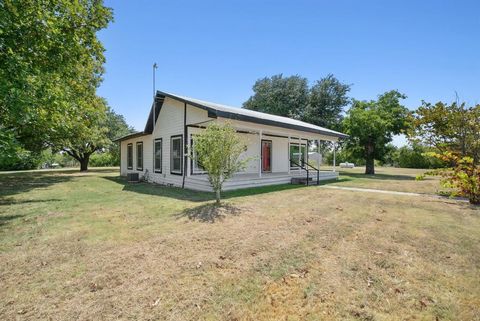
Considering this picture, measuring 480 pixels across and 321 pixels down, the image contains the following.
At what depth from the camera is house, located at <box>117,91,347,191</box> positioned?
34.8ft

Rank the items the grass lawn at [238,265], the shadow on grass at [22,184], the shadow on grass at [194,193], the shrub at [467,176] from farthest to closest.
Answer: the shadow on grass at [22,184]
the shadow on grass at [194,193]
the shrub at [467,176]
the grass lawn at [238,265]

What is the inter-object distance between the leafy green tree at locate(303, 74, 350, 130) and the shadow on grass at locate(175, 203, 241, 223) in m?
21.5

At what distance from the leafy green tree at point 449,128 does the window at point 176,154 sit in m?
10.3

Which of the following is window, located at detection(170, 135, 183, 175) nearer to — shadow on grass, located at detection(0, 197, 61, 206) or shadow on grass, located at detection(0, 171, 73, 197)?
shadow on grass, located at detection(0, 197, 61, 206)

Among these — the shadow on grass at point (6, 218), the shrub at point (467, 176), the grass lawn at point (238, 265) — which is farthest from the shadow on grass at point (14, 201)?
the shrub at point (467, 176)

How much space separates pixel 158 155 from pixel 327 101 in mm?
20063

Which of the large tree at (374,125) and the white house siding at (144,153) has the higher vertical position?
the large tree at (374,125)

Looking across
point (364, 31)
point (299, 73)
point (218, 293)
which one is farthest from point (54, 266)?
point (299, 73)

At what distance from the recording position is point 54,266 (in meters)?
3.34

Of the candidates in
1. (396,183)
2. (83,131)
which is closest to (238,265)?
(396,183)

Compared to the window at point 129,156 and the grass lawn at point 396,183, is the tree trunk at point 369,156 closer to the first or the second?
the grass lawn at point 396,183

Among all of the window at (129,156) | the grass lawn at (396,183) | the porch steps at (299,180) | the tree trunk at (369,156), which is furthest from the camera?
the tree trunk at (369,156)

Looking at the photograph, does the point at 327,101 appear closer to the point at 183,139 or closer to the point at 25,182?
the point at 183,139

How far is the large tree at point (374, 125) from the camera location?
1933cm
